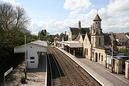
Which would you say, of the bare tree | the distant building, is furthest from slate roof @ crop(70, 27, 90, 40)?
the distant building

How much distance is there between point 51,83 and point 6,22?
1833cm

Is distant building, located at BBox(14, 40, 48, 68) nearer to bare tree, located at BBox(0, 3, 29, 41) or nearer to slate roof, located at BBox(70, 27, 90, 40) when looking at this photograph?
bare tree, located at BBox(0, 3, 29, 41)

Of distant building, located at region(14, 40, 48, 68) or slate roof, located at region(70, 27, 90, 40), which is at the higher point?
slate roof, located at region(70, 27, 90, 40)

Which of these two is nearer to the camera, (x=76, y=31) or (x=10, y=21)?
(x=10, y=21)

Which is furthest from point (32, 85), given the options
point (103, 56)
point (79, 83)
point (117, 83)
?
point (103, 56)

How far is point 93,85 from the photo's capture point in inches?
867

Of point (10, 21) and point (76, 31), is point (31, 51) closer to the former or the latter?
point (10, 21)

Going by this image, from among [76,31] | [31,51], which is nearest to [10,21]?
[31,51]

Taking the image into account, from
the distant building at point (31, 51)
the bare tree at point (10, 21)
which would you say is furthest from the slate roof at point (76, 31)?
the distant building at point (31, 51)

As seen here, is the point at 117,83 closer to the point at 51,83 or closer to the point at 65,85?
the point at 65,85

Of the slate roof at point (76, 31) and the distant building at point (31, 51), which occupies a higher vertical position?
the slate roof at point (76, 31)

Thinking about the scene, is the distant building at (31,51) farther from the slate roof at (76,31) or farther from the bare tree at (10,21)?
the slate roof at (76,31)

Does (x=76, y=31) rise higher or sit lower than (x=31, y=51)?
higher

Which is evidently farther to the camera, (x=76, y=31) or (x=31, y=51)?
(x=76, y=31)
